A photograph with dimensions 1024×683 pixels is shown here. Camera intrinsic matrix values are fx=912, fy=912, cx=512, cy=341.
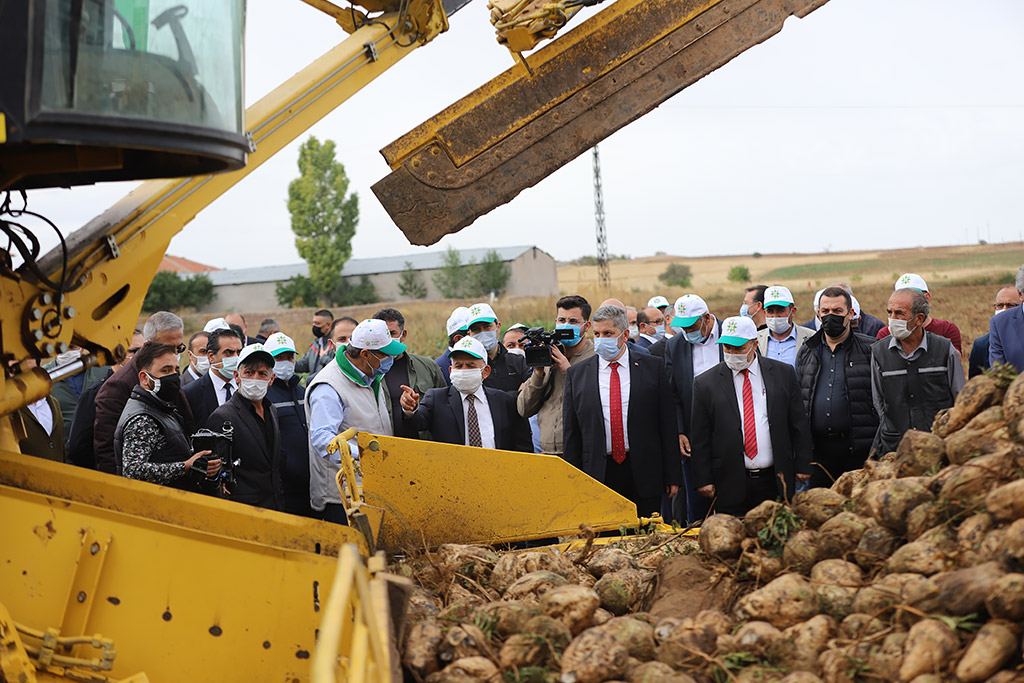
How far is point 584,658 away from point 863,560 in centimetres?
123

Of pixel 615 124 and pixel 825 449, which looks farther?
pixel 825 449

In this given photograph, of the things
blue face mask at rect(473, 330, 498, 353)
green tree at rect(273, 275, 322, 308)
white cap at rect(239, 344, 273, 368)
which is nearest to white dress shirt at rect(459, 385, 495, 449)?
blue face mask at rect(473, 330, 498, 353)

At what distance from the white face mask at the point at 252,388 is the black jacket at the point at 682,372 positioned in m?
3.11

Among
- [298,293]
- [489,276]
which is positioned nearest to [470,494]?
[489,276]

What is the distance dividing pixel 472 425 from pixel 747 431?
1.83 metres

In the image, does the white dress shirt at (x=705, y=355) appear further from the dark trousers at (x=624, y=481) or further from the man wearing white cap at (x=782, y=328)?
the dark trousers at (x=624, y=481)

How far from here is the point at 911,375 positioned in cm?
593

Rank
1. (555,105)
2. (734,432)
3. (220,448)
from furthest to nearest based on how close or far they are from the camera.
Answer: (734,432) → (220,448) → (555,105)

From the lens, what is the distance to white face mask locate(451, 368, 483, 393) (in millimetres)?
6176

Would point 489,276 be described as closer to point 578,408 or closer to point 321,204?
point 321,204

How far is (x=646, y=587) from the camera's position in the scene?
4.23m

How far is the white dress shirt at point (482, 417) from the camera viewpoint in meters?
6.27

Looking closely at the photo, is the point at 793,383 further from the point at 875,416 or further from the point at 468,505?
the point at 468,505

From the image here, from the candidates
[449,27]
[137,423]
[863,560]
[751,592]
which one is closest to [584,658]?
[751,592]
